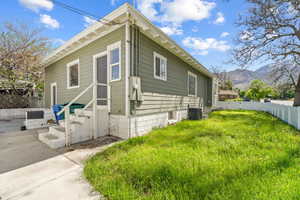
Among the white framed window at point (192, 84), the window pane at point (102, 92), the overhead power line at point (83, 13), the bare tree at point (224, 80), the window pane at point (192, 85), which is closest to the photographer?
the overhead power line at point (83, 13)

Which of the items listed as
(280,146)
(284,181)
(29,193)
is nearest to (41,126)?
(29,193)

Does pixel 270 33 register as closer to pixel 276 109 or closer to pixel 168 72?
pixel 276 109

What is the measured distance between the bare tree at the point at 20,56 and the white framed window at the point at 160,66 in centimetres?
1029

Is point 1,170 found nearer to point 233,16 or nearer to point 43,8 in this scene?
point 43,8

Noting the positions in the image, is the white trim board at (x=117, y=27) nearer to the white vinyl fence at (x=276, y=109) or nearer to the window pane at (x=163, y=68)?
the window pane at (x=163, y=68)

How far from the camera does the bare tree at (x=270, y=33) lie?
788 centimetres

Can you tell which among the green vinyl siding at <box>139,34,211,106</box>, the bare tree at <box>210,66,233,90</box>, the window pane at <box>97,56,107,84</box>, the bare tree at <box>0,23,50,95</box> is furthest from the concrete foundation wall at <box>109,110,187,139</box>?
the bare tree at <box>210,66,233,90</box>

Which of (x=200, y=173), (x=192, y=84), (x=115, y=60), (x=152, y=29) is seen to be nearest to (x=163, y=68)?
(x=152, y=29)

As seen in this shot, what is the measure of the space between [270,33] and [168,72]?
814 cm

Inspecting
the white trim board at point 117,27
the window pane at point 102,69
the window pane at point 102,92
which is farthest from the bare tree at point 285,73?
the window pane at point 102,92

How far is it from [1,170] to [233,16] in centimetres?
1277

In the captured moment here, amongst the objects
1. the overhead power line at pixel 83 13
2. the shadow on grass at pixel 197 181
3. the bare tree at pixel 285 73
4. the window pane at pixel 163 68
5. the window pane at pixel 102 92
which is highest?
the overhead power line at pixel 83 13

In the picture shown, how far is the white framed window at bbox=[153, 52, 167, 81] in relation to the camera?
554cm

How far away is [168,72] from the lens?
21.3 feet
